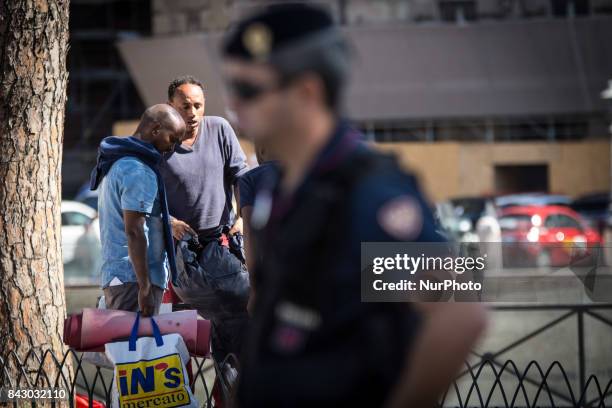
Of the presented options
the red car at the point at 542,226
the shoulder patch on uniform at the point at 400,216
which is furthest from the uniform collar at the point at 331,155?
the red car at the point at 542,226

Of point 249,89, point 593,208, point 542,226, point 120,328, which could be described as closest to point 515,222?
point 542,226

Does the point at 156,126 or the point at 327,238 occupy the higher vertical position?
the point at 156,126

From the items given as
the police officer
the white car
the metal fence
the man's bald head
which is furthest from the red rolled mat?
the white car

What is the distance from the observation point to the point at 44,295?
6.16 metres

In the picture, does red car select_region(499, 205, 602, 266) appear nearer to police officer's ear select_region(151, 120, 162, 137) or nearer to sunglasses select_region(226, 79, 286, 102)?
police officer's ear select_region(151, 120, 162, 137)

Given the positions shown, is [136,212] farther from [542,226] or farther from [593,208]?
[593,208]

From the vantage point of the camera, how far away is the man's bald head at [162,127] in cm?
554

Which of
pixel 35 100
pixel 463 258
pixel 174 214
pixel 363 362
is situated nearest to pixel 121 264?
pixel 174 214

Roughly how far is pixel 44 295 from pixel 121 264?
0.65 meters

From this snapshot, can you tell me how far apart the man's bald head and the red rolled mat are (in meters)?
0.84

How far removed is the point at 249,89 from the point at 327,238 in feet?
1.18

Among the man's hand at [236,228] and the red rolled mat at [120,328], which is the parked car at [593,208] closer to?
the man's hand at [236,228]

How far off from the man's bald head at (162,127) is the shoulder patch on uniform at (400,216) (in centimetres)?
330

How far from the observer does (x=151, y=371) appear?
5.07 meters
